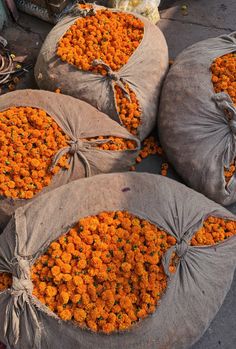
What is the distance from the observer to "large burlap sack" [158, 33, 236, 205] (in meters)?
2.38

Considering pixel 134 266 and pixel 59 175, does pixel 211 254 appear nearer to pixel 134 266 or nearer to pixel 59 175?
pixel 134 266

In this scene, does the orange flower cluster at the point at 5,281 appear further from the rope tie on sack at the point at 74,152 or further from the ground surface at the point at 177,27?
the ground surface at the point at 177,27

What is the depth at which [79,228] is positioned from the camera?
6.41 ft

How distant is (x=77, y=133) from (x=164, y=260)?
103 centimetres

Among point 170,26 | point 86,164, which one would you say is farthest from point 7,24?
point 86,164

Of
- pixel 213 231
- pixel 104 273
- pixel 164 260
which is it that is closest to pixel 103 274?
pixel 104 273

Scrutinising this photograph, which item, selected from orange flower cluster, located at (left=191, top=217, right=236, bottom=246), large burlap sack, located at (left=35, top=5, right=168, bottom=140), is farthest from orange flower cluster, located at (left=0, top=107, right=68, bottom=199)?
orange flower cluster, located at (left=191, top=217, right=236, bottom=246)

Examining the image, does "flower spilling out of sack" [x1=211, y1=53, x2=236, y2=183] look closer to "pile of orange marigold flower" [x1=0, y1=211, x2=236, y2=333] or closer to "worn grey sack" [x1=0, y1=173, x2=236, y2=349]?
"worn grey sack" [x1=0, y1=173, x2=236, y2=349]

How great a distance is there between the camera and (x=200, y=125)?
2447 mm

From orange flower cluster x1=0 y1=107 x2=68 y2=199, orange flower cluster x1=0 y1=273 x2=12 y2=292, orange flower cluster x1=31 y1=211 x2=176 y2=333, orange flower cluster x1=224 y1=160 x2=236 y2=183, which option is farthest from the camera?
orange flower cluster x1=224 y1=160 x2=236 y2=183

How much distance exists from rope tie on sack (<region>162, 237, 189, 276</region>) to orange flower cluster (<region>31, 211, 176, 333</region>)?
0.12 ft

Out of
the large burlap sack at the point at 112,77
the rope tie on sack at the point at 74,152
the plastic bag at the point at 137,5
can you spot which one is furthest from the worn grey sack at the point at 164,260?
the plastic bag at the point at 137,5

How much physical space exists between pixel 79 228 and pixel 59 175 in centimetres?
48

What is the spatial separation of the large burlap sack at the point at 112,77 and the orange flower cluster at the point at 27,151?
1.46 ft
